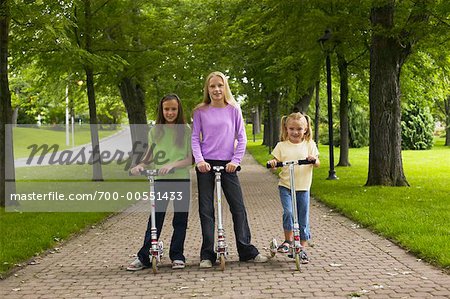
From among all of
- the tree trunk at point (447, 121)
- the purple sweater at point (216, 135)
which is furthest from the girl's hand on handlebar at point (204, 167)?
the tree trunk at point (447, 121)

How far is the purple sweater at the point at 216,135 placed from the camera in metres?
6.43

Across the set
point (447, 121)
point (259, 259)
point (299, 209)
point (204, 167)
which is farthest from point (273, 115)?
point (204, 167)

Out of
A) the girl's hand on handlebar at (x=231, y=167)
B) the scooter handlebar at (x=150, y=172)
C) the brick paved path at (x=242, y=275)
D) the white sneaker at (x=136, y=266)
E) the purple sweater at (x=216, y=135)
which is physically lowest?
the brick paved path at (x=242, y=275)

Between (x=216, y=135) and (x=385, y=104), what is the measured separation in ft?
31.1

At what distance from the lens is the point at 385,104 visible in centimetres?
1491

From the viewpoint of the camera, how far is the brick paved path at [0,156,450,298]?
550cm

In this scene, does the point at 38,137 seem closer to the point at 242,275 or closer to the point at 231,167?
the point at 231,167

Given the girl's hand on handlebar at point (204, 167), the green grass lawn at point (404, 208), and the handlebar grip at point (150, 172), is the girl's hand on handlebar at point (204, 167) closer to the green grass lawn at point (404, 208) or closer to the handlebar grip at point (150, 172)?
the handlebar grip at point (150, 172)

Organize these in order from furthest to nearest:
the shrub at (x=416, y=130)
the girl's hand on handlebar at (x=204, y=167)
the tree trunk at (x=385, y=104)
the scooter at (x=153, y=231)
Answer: the shrub at (x=416, y=130) < the tree trunk at (x=385, y=104) < the scooter at (x=153, y=231) < the girl's hand on handlebar at (x=204, y=167)

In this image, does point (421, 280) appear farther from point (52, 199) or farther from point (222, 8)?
point (222, 8)

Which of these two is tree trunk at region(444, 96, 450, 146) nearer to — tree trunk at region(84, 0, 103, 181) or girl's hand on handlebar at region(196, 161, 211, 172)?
tree trunk at region(84, 0, 103, 181)

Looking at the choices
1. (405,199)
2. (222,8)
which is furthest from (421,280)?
(222,8)

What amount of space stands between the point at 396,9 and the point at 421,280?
1182cm

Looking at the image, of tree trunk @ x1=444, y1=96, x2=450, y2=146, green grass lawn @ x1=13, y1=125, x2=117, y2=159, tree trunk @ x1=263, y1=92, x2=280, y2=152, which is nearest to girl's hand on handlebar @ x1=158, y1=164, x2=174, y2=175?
tree trunk @ x1=263, y1=92, x2=280, y2=152
